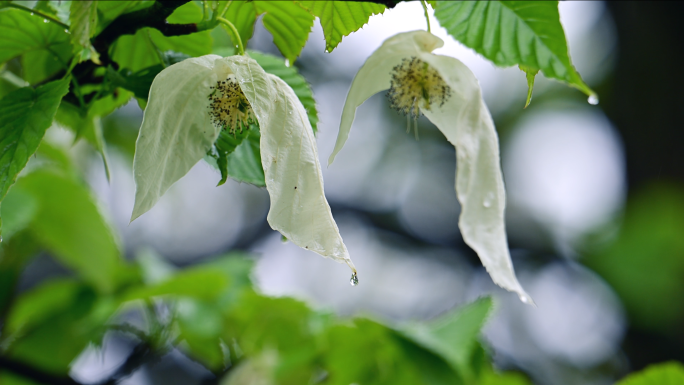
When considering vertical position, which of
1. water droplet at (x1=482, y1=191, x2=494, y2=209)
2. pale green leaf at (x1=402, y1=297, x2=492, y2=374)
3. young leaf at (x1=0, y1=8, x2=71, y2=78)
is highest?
young leaf at (x1=0, y1=8, x2=71, y2=78)

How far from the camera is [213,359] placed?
971mm

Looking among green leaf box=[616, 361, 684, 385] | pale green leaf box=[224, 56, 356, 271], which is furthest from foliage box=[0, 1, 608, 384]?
green leaf box=[616, 361, 684, 385]

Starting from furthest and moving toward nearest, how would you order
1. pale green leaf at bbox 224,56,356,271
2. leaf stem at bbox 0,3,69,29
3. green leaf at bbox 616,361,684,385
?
green leaf at bbox 616,361,684,385
leaf stem at bbox 0,3,69,29
pale green leaf at bbox 224,56,356,271

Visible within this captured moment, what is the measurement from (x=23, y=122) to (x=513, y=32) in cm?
32

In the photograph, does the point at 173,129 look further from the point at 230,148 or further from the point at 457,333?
the point at 457,333

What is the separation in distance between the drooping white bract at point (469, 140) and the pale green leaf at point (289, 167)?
0.13ft

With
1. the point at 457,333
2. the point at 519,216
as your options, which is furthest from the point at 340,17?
the point at 519,216

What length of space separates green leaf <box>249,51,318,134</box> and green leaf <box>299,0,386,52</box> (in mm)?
71

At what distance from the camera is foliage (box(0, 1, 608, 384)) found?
0.32m

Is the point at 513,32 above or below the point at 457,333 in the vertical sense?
above

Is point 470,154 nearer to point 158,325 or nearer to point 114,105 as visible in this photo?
point 114,105

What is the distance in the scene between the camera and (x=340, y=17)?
1.35 feet

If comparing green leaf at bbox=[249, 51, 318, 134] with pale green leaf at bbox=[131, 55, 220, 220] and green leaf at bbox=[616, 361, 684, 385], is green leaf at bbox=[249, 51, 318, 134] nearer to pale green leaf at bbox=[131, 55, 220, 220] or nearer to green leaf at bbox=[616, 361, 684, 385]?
pale green leaf at bbox=[131, 55, 220, 220]

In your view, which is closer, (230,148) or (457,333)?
(230,148)
